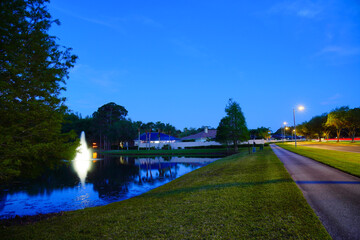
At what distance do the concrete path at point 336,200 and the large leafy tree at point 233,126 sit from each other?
38311 millimetres

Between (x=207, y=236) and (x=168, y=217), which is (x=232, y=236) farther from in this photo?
(x=168, y=217)

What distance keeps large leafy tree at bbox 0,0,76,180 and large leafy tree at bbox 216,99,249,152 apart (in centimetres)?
4378

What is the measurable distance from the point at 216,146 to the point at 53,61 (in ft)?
189

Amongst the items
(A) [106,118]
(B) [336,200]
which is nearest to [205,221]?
(B) [336,200]

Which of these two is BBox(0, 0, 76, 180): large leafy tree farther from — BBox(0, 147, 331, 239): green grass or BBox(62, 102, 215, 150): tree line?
BBox(62, 102, 215, 150): tree line

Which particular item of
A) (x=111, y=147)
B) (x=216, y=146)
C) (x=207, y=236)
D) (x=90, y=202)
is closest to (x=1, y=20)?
(x=207, y=236)

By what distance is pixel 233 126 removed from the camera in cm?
5031

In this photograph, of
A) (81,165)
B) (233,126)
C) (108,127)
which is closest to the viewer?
(81,165)

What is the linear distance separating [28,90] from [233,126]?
4583 cm

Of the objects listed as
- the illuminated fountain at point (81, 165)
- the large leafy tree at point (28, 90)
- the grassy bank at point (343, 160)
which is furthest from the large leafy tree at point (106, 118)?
the large leafy tree at point (28, 90)

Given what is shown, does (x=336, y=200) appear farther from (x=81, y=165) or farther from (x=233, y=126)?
(x=233, y=126)

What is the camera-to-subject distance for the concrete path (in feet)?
17.1

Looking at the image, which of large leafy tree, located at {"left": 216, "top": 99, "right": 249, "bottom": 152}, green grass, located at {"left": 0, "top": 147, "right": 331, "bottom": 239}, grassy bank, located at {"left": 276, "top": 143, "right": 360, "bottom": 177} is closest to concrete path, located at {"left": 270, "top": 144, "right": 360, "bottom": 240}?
green grass, located at {"left": 0, "top": 147, "right": 331, "bottom": 239}

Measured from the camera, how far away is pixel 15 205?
12734mm
